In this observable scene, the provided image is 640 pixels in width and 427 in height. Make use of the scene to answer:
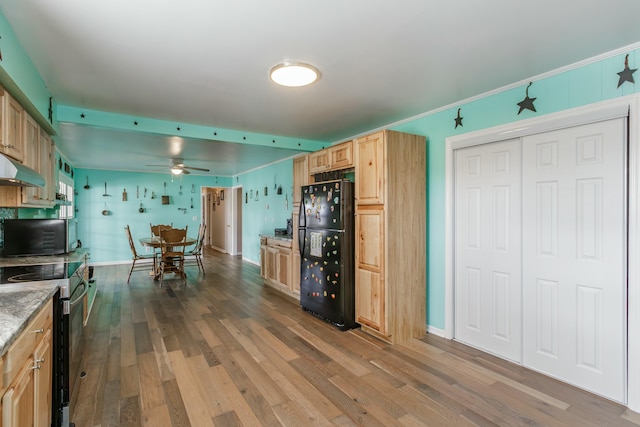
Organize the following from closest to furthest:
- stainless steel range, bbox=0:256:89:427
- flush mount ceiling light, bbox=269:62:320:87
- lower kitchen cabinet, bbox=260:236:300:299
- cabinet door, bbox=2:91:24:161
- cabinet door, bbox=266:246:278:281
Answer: stainless steel range, bbox=0:256:89:427 → cabinet door, bbox=2:91:24:161 → flush mount ceiling light, bbox=269:62:320:87 → lower kitchen cabinet, bbox=260:236:300:299 → cabinet door, bbox=266:246:278:281

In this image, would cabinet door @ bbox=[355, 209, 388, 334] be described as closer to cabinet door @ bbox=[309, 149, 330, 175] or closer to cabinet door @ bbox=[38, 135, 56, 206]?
Result: cabinet door @ bbox=[309, 149, 330, 175]

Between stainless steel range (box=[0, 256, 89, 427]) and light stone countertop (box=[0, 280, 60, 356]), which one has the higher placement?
light stone countertop (box=[0, 280, 60, 356])

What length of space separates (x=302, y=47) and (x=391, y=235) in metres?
1.85

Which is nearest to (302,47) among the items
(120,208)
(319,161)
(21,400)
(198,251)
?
(319,161)

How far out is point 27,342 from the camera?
4.50 feet

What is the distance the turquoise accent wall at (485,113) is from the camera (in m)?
2.27

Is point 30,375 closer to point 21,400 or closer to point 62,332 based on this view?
point 21,400

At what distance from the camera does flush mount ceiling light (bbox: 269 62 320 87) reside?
2.35 meters

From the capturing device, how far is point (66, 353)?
1.96 metres

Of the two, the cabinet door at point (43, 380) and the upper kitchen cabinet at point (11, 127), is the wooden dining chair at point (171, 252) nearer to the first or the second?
the upper kitchen cabinet at point (11, 127)

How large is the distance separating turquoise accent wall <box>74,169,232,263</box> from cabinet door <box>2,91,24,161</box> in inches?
237

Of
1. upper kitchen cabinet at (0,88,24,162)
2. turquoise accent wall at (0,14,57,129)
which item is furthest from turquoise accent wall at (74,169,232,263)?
upper kitchen cabinet at (0,88,24,162)

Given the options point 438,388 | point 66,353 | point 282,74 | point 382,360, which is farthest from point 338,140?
point 66,353

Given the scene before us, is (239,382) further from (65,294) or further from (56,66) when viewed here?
(56,66)
